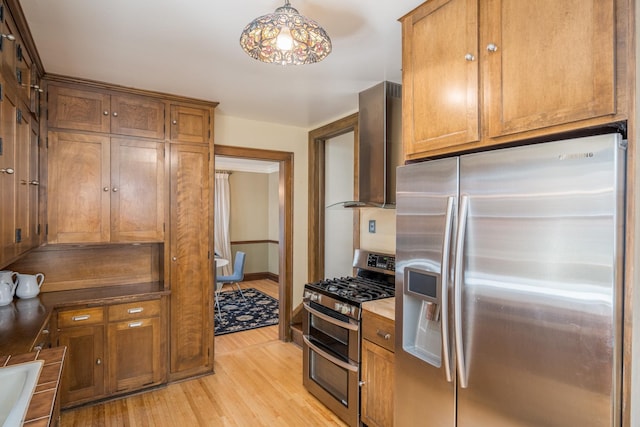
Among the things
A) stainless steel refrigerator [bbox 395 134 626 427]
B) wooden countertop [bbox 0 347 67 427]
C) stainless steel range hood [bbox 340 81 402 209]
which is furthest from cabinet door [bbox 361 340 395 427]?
wooden countertop [bbox 0 347 67 427]

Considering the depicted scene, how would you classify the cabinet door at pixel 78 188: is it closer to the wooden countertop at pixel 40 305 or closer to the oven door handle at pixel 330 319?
the wooden countertop at pixel 40 305

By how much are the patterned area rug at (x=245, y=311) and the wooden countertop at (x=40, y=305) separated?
161 cm

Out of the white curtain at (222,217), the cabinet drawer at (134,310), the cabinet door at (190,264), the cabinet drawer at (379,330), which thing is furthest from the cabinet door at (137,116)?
the white curtain at (222,217)

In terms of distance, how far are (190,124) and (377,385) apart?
2617mm

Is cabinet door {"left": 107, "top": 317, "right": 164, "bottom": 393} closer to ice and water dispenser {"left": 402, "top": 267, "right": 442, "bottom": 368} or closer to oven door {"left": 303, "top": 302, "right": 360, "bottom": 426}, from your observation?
oven door {"left": 303, "top": 302, "right": 360, "bottom": 426}

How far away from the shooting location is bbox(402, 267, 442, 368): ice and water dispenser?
1.61 m

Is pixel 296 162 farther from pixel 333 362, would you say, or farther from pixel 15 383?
pixel 15 383

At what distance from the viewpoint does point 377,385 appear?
2197 mm

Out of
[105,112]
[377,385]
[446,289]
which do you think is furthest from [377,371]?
[105,112]

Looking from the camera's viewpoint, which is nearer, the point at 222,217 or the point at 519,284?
the point at 519,284

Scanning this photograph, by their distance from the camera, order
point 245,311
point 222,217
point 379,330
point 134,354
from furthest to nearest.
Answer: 1. point 222,217
2. point 245,311
3. point 134,354
4. point 379,330

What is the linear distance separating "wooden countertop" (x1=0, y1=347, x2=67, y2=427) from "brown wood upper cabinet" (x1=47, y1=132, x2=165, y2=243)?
1372 mm

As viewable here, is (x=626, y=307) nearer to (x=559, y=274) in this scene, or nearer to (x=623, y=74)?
(x=559, y=274)

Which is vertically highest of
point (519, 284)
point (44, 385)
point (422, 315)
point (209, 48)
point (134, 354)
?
point (209, 48)
